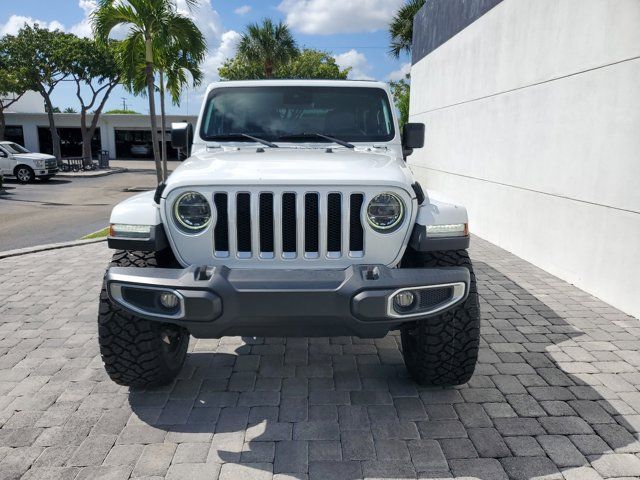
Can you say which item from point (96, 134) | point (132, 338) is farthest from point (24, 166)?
point (96, 134)

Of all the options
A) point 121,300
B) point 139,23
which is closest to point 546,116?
point 121,300

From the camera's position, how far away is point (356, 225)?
2.83 metres

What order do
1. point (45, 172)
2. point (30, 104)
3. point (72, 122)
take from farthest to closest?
point (30, 104)
point (72, 122)
point (45, 172)

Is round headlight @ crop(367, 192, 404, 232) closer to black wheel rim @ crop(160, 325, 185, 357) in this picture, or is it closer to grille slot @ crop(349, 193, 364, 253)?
grille slot @ crop(349, 193, 364, 253)

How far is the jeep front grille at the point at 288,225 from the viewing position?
109 inches

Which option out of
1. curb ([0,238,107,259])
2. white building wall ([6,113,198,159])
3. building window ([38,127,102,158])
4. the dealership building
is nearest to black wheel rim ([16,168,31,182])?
curb ([0,238,107,259])

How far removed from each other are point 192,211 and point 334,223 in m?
0.79

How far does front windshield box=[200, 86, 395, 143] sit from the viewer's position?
4.04 meters

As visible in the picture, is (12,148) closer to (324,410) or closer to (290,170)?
(290,170)

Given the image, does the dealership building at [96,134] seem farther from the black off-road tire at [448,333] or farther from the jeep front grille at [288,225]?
the black off-road tire at [448,333]

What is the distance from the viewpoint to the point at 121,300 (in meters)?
2.75

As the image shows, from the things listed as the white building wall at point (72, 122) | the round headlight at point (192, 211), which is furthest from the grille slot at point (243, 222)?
the white building wall at point (72, 122)

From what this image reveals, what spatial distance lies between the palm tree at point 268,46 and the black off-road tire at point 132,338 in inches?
1022

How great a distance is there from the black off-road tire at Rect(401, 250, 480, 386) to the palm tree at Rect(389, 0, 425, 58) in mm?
23622
